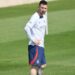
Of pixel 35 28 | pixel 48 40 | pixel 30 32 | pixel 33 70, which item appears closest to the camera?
pixel 30 32

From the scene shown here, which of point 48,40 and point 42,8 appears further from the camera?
point 48,40

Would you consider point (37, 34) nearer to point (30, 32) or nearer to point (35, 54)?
point (30, 32)

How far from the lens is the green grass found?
Result: 12039 millimetres

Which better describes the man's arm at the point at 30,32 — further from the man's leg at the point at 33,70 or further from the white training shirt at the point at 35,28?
the man's leg at the point at 33,70

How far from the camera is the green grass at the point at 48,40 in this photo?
12.0m

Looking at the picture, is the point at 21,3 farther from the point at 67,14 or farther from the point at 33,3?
the point at 67,14

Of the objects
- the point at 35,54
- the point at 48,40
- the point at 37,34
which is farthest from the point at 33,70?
the point at 48,40

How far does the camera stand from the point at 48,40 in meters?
15.7

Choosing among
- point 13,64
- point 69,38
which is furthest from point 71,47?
point 13,64

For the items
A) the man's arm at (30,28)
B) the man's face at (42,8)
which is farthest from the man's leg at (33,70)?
the man's face at (42,8)

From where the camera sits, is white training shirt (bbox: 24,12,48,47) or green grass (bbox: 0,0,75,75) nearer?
white training shirt (bbox: 24,12,48,47)

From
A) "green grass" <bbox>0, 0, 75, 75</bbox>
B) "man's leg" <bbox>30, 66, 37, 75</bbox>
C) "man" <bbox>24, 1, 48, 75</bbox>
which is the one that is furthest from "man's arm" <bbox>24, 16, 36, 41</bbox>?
"green grass" <bbox>0, 0, 75, 75</bbox>

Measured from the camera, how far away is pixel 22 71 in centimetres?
1166

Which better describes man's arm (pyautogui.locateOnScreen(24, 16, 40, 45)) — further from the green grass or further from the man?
the green grass
